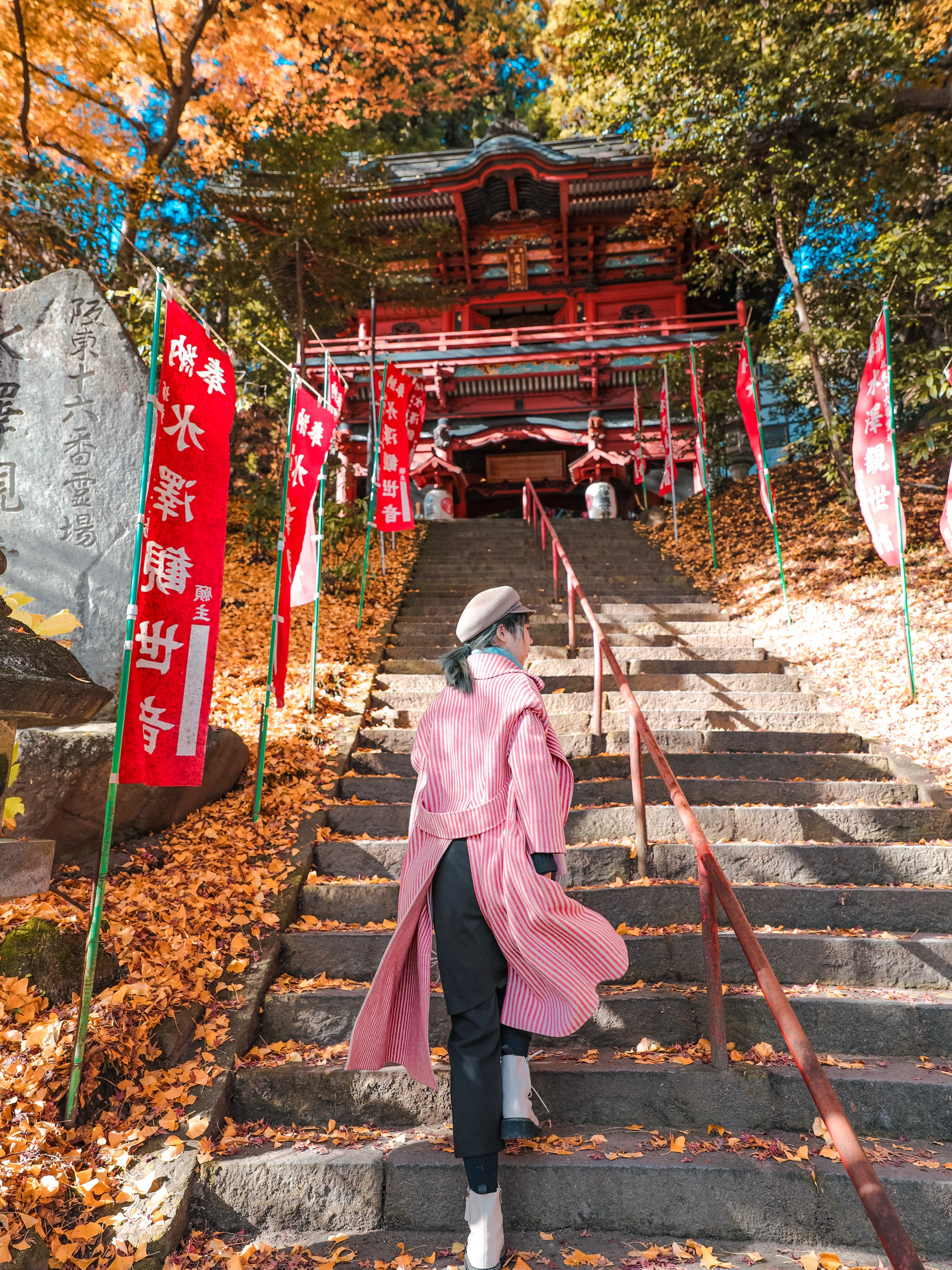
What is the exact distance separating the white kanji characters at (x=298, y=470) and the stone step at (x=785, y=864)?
109 inches

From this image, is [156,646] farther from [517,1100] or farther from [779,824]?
[779,824]

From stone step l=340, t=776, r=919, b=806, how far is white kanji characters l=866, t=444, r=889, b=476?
2.81 meters

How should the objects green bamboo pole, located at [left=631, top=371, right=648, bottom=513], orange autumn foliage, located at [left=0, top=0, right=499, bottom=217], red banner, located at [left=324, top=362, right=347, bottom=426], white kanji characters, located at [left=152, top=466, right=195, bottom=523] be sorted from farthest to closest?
green bamboo pole, located at [left=631, top=371, right=648, bottom=513]
orange autumn foliage, located at [left=0, top=0, right=499, bottom=217]
red banner, located at [left=324, top=362, right=347, bottom=426]
white kanji characters, located at [left=152, top=466, right=195, bottom=523]

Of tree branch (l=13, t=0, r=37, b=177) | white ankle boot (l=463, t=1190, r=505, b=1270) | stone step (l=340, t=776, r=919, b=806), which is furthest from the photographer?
tree branch (l=13, t=0, r=37, b=177)

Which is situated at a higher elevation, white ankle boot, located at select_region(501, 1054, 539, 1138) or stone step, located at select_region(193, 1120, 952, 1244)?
white ankle boot, located at select_region(501, 1054, 539, 1138)

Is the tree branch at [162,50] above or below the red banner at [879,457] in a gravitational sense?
above

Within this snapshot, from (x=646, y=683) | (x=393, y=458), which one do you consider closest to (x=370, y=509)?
(x=393, y=458)

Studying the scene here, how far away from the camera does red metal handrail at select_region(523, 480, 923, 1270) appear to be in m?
1.42

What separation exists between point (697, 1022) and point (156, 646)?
2.60 metres

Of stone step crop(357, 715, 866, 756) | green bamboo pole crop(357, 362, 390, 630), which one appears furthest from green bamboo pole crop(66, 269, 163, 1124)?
green bamboo pole crop(357, 362, 390, 630)

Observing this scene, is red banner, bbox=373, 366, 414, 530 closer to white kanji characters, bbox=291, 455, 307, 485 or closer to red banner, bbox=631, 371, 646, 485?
white kanji characters, bbox=291, 455, 307, 485

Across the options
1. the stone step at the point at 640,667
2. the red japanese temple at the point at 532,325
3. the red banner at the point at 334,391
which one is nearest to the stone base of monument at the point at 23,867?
the stone step at the point at 640,667

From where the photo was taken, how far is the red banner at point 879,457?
5.93m

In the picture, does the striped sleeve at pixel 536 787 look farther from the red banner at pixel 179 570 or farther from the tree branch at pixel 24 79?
the tree branch at pixel 24 79
